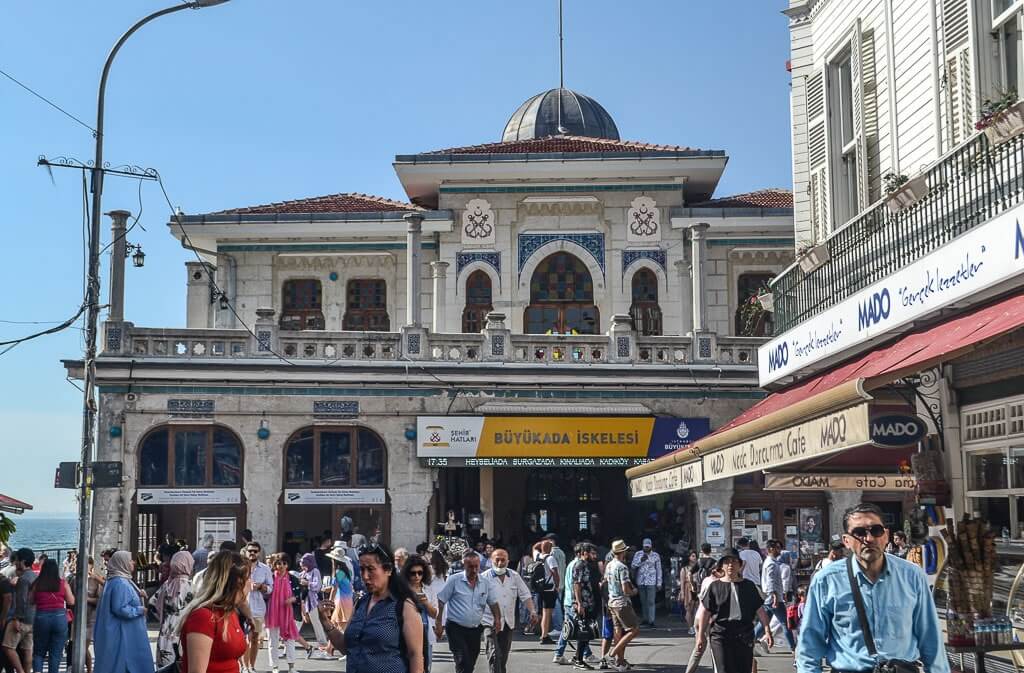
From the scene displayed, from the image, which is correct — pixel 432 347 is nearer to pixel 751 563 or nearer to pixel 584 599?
pixel 751 563

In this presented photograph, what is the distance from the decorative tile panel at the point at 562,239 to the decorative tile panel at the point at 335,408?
21.5 feet

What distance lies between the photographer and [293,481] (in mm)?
27609

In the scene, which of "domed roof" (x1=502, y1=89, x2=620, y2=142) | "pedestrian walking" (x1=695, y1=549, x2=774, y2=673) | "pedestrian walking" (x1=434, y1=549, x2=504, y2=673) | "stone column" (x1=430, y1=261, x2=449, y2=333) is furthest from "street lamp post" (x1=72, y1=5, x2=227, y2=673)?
"domed roof" (x1=502, y1=89, x2=620, y2=142)

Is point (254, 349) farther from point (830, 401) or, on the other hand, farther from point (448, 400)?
point (830, 401)

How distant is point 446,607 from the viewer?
44.0 feet

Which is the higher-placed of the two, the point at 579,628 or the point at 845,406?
the point at 845,406

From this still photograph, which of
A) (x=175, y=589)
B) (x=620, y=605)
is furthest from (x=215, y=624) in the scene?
(x=620, y=605)

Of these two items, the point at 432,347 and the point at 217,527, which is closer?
the point at 217,527

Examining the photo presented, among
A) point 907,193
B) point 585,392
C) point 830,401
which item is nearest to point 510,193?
point 585,392

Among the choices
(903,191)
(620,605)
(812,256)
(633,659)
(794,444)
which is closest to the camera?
(794,444)

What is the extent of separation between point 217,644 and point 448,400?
66.2 feet

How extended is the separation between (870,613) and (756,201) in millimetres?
27591

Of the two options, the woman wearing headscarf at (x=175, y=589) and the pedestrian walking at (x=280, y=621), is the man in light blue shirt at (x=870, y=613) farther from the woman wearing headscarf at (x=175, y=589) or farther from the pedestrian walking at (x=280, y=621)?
the pedestrian walking at (x=280, y=621)

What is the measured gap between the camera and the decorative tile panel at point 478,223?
32.5 metres
